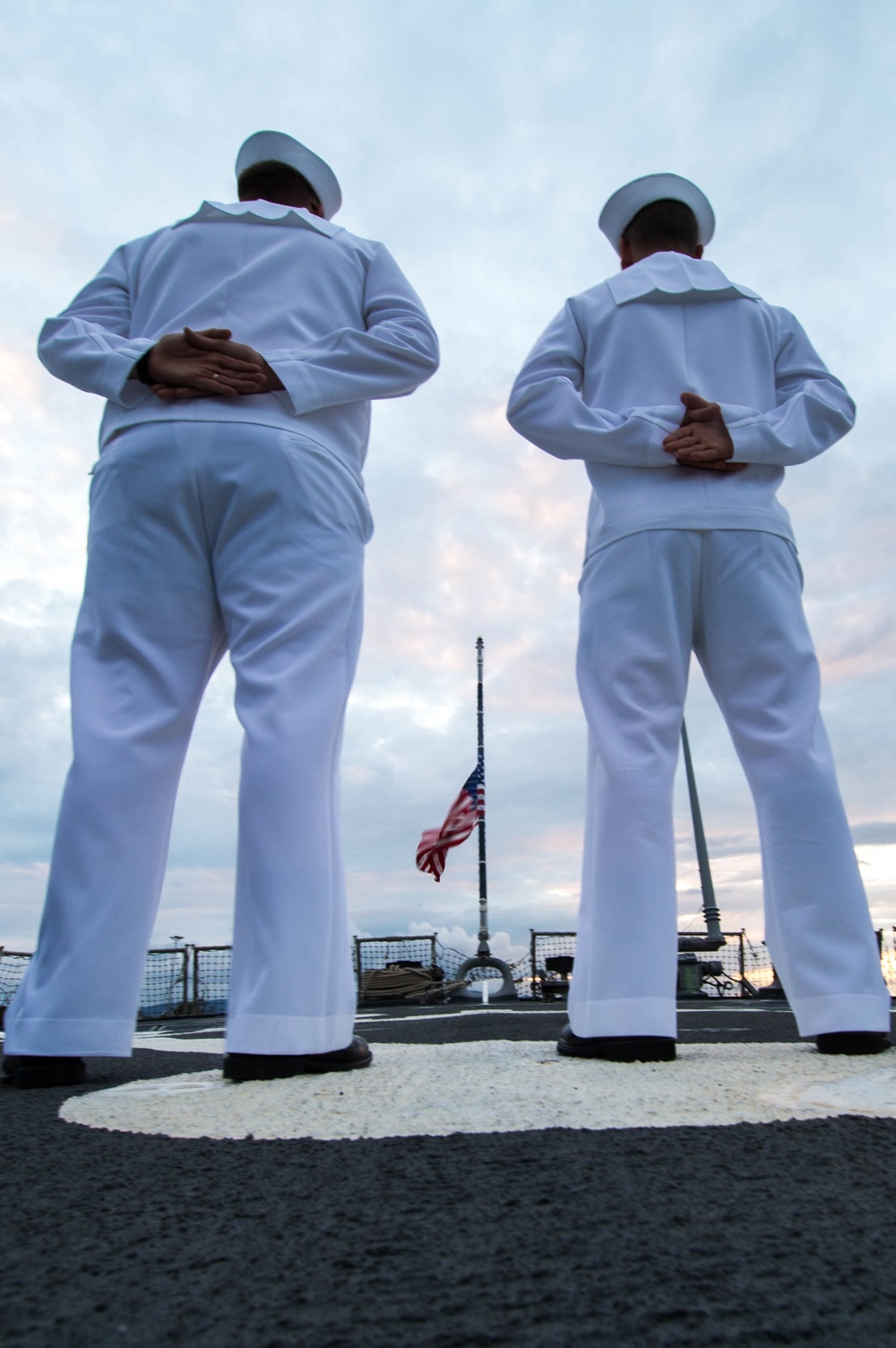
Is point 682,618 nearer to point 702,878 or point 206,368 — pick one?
point 206,368

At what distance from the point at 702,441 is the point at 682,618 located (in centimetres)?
43

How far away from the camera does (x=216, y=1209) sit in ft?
2.62

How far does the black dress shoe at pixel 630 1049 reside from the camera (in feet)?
6.13

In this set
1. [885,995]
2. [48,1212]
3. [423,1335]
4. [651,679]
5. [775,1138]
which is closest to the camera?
[423,1335]

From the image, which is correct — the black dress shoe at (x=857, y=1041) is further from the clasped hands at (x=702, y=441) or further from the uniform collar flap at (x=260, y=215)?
the uniform collar flap at (x=260, y=215)

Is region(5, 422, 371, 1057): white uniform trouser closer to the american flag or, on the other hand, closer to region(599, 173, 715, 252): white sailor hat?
region(599, 173, 715, 252): white sailor hat

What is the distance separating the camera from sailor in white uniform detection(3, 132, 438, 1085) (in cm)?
171

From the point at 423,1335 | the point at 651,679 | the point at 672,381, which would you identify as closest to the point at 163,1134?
the point at 423,1335

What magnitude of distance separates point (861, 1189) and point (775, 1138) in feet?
0.60

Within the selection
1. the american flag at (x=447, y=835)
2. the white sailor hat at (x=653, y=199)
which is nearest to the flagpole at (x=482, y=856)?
the american flag at (x=447, y=835)

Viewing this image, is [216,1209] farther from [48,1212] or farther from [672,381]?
[672,381]

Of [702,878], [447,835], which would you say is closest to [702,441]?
[447,835]

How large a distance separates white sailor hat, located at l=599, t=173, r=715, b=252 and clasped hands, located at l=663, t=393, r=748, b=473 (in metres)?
0.80

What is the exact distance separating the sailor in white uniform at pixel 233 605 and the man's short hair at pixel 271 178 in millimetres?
221
